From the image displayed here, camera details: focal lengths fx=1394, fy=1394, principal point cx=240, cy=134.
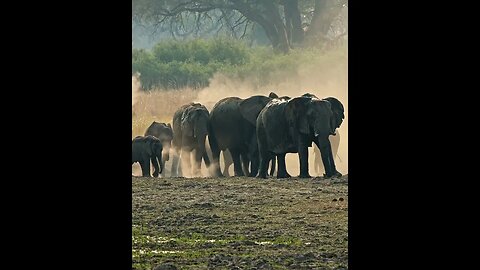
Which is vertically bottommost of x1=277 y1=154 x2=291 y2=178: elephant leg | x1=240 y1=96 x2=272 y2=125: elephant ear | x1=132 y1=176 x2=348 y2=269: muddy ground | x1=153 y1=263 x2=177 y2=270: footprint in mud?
x1=153 y1=263 x2=177 y2=270: footprint in mud

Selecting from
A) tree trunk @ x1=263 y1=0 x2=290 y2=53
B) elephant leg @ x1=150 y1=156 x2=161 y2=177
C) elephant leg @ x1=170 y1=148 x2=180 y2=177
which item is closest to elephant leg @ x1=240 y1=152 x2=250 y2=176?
elephant leg @ x1=150 y1=156 x2=161 y2=177

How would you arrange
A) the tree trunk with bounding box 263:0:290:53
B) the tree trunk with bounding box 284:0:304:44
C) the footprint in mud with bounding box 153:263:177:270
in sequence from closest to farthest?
1. the footprint in mud with bounding box 153:263:177:270
2. the tree trunk with bounding box 263:0:290:53
3. the tree trunk with bounding box 284:0:304:44

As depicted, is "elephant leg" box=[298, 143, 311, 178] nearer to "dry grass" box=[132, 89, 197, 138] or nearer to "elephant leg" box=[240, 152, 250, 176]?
"elephant leg" box=[240, 152, 250, 176]

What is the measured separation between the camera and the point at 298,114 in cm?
1517

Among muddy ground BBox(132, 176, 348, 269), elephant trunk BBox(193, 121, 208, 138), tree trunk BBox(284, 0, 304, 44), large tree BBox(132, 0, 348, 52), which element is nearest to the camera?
muddy ground BBox(132, 176, 348, 269)

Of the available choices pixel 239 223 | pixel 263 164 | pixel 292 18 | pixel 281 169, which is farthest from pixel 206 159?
→ pixel 292 18

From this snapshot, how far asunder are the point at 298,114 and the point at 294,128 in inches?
6.4

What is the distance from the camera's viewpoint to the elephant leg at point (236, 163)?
16172mm

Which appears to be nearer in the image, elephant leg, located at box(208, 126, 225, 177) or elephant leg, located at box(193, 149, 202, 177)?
elephant leg, located at box(208, 126, 225, 177)

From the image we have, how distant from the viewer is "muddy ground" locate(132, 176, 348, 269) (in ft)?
26.7

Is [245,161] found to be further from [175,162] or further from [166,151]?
[175,162]

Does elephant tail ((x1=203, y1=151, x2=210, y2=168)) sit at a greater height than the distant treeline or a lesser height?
lesser
